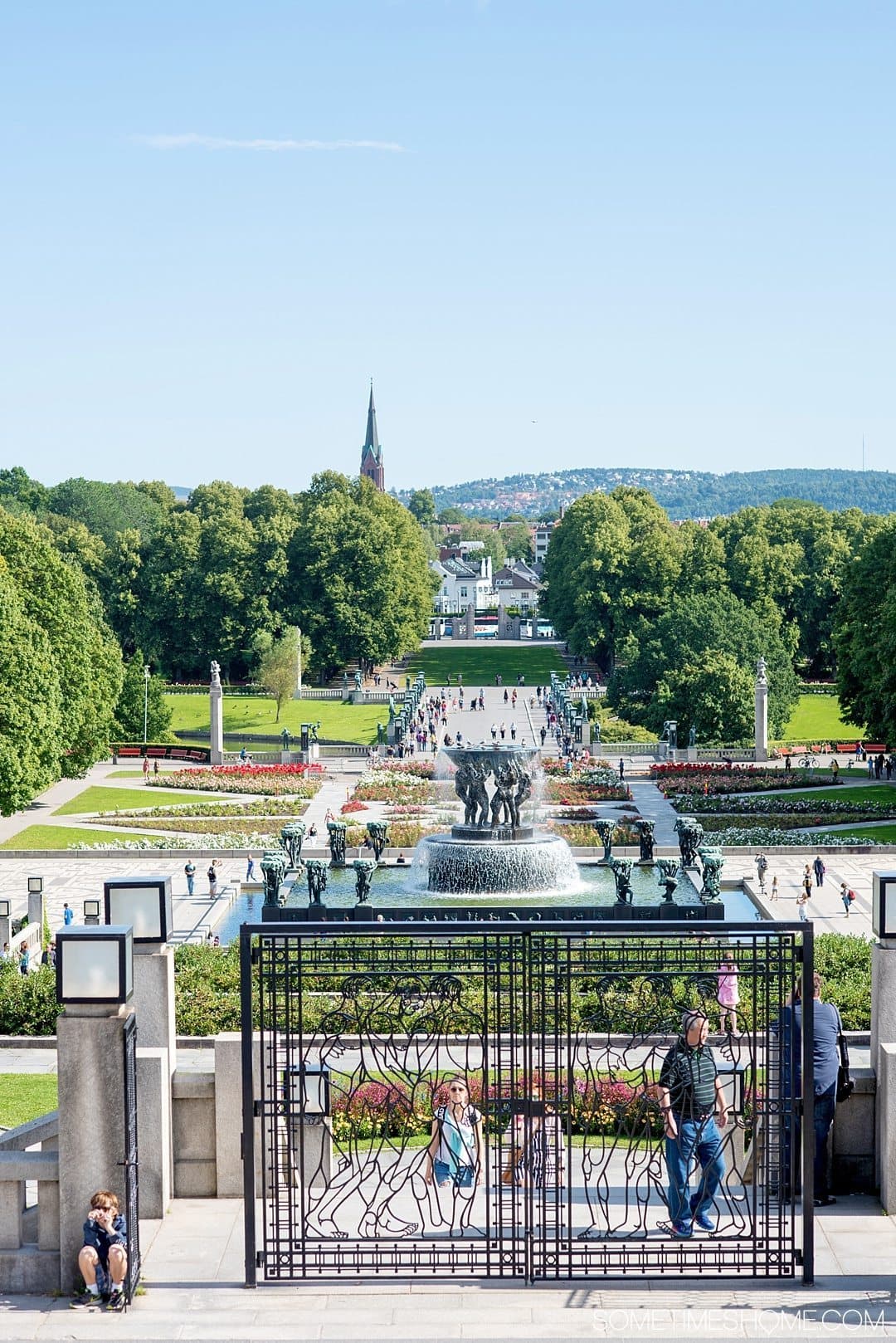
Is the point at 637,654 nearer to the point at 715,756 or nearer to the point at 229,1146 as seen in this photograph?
Result: the point at 715,756

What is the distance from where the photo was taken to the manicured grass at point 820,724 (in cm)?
7825

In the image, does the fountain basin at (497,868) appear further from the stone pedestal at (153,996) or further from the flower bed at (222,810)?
the stone pedestal at (153,996)

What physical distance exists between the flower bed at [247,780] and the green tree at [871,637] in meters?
18.6

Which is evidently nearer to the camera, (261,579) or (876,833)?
(876,833)

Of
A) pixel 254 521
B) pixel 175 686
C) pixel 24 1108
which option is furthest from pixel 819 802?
pixel 254 521

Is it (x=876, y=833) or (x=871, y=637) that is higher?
(x=871, y=637)

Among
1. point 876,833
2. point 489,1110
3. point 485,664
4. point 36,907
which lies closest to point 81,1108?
→ point 489,1110

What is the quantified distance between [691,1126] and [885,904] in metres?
2.23

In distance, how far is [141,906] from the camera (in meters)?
13.8

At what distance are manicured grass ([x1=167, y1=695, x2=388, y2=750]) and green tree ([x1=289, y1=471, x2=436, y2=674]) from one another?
726 centimetres

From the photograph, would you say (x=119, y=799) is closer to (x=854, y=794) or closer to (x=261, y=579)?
(x=854, y=794)

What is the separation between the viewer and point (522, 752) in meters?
39.8

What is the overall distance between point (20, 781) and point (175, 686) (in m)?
52.8

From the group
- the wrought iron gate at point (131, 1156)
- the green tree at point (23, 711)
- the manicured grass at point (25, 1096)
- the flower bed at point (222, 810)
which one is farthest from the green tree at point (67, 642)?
the wrought iron gate at point (131, 1156)
